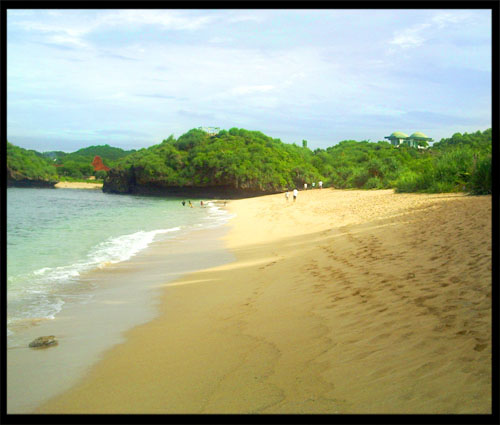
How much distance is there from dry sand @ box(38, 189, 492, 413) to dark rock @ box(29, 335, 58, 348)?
842 mm

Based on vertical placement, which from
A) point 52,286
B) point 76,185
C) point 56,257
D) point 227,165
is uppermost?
point 227,165

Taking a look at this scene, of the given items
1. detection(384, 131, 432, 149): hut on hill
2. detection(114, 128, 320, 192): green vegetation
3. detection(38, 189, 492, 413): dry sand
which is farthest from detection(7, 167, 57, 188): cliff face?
detection(38, 189, 492, 413): dry sand

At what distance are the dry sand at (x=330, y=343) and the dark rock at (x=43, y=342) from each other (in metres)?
0.84

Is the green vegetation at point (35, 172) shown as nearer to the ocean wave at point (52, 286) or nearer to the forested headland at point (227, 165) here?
the forested headland at point (227, 165)

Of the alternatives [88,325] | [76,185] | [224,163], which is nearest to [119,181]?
[224,163]

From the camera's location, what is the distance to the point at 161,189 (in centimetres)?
7306

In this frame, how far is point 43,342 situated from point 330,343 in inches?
132

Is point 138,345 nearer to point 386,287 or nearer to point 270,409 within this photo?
point 270,409

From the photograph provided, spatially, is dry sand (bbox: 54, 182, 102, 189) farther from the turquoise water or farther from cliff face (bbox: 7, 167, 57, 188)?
the turquoise water

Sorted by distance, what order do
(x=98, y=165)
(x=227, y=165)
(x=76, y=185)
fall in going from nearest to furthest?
1. (x=227, y=165)
2. (x=76, y=185)
3. (x=98, y=165)

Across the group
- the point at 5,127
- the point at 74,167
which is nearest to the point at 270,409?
the point at 5,127

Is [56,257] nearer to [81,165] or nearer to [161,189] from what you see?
[161,189]

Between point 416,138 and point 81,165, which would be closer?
point 416,138

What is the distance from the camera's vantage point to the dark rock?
507cm
